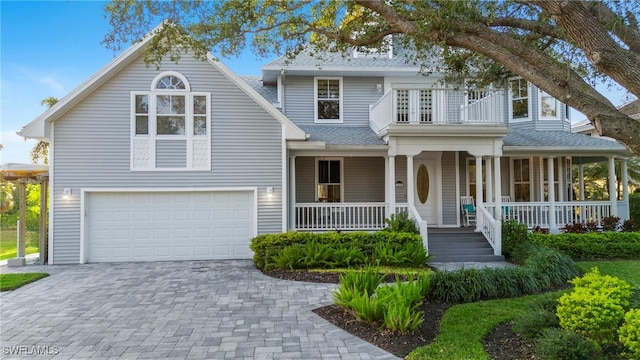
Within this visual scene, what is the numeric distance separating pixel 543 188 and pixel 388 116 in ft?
22.5

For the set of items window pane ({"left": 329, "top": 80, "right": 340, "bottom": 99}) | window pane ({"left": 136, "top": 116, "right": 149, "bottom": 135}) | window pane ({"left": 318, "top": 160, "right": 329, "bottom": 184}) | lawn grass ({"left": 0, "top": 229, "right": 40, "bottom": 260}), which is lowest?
lawn grass ({"left": 0, "top": 229, "right": 40, "bottom": 260})

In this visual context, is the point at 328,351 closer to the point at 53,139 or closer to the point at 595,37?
the point at 595,37

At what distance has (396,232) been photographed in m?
10.2

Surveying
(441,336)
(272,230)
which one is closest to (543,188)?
(272,230)

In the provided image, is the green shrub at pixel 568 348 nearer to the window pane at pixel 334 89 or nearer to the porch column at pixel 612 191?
the porch column at pixel 612 191

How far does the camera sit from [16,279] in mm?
8500

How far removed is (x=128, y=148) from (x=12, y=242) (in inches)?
472

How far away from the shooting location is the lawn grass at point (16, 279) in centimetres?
787

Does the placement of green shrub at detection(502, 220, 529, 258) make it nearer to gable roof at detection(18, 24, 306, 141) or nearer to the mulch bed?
the mulch bed

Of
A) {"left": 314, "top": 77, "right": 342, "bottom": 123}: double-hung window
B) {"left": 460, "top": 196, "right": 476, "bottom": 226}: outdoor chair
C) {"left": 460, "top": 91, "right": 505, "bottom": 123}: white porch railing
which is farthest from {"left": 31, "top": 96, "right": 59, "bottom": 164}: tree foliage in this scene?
{"left": 460, "top": 196, "right": 476, "bottom": 226}: outdoor chair

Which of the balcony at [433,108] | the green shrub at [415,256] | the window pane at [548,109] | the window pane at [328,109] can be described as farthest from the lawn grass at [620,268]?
the window pane at [328,109]

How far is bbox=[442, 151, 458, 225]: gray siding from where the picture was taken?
1353cm

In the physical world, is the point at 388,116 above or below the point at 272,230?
above

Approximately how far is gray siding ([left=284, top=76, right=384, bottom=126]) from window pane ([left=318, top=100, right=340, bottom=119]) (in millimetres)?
268
